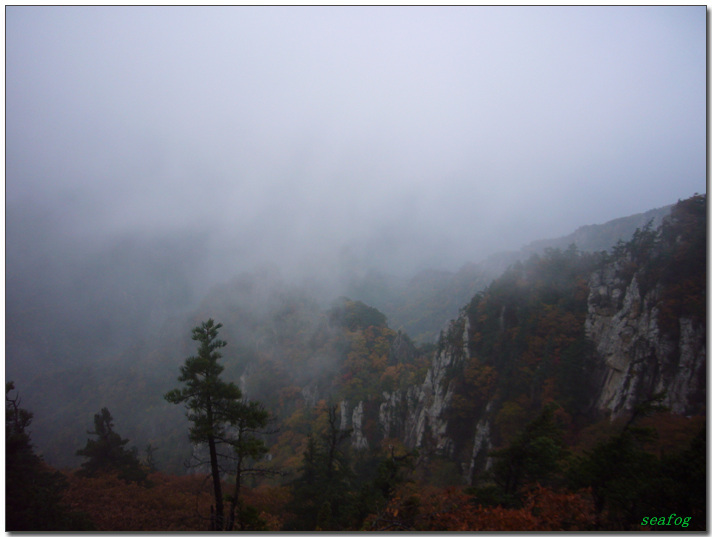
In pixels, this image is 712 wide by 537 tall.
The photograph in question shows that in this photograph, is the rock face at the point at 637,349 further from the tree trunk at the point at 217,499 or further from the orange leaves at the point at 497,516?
the tree trunk at the point at 217,499

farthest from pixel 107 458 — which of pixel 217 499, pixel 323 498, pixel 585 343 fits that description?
pixel 585 343

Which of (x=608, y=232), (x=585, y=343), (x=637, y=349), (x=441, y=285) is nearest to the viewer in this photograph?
(x=637, y=349)

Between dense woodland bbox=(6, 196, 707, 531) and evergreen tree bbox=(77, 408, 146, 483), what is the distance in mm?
72

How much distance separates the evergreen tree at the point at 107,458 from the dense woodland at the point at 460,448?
7cm

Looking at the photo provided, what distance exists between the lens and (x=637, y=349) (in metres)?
19.4

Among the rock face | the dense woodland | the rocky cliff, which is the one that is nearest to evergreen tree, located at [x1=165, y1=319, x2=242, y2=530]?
the dense woodland

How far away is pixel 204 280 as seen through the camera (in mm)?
124938

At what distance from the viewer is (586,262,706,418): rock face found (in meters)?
16.2

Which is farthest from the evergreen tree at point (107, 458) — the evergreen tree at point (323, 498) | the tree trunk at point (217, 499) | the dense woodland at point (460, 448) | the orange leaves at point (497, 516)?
the orange leaves at point (497, 516)

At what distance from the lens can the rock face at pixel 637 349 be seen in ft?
53.1

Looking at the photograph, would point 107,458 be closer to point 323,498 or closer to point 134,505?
point 134,505

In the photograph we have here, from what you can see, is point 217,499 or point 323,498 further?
point 323,498

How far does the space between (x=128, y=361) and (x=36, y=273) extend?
6956 cm

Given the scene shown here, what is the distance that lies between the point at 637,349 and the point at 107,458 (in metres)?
Answer: 33.3
